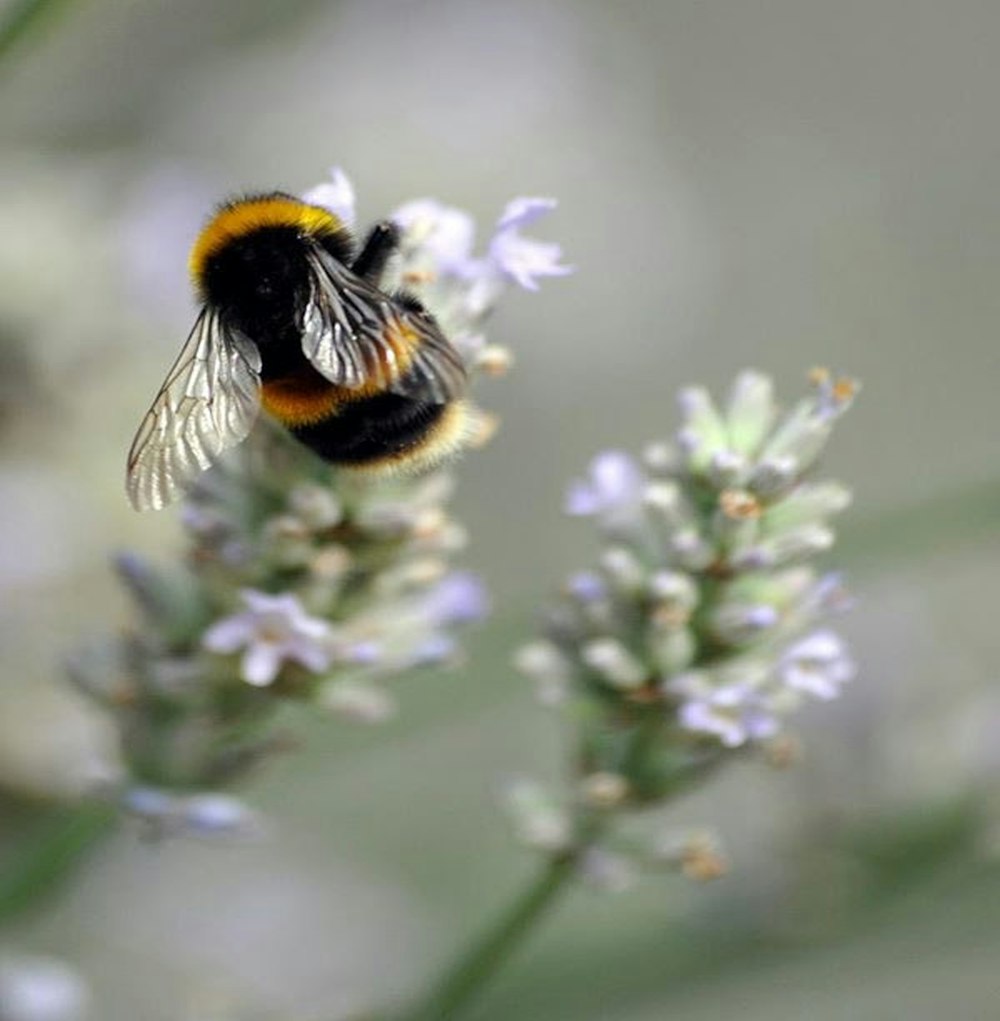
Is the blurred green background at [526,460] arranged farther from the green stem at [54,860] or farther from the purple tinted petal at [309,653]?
the purple tinted petal at [309,653]

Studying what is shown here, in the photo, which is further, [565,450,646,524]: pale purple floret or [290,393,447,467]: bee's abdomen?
[565,450,646,524]: pale purple floret

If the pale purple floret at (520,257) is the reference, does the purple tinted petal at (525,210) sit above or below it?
below

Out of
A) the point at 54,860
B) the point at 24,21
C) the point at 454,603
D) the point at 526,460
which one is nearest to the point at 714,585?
the point at 454,603

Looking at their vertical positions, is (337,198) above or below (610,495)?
above

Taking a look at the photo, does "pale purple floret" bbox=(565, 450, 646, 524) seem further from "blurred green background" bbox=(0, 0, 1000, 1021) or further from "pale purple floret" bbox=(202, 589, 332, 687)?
"blurred green background" bbox=(0, 0, 1000, 1021)

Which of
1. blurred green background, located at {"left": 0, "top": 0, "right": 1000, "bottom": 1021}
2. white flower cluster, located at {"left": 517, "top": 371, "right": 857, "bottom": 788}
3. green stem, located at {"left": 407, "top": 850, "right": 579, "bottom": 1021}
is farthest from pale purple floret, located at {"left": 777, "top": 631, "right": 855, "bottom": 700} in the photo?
blurred green background, located at {"left": 0, "top": 0, "right": 1000, "bottom": 1021}

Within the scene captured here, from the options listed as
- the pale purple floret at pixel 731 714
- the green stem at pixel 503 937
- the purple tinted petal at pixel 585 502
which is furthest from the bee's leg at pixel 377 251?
the green stem at pixel 503 937

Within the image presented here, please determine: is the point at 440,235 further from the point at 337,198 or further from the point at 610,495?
the point at 610,495
